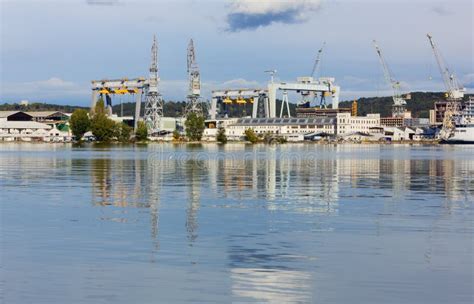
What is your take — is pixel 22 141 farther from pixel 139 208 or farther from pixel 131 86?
pixel 139 208

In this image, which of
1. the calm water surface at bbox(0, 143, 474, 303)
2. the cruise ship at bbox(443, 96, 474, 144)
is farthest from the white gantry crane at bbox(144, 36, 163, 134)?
the calm water surface at bbox(0, 143, 474, 303)

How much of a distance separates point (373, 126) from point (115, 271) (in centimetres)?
18019

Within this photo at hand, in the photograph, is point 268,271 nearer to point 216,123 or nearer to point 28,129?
point 28,129

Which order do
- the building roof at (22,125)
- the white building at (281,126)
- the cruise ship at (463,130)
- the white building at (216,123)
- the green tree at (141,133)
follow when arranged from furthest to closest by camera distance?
the white building at (281,126) < the white building at (216,123) < the building roof at (22,125) < the cruise ship at (463,130) < the green tree at (141,133)

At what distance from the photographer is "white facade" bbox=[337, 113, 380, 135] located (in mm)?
176625

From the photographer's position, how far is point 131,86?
5536 inches

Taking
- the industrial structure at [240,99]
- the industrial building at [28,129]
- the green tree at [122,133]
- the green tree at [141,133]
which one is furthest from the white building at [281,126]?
the green tree at [122,133]

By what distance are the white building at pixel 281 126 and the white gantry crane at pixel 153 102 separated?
1030 inches

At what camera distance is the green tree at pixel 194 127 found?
123562 mm

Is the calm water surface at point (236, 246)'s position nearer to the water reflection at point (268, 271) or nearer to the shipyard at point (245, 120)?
the water reflection at point (268, 271)

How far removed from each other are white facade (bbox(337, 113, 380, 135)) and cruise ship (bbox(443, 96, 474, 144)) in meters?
32.3

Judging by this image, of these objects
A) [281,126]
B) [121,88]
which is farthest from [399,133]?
[121,88]

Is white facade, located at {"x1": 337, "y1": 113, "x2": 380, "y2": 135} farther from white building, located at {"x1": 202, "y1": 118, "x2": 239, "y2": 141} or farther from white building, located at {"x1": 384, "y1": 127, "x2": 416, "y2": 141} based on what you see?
white building, located at {"x1": 202, "y1": 118, "x2": 239, "y2": 141}

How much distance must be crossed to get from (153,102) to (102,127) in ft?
85.0
